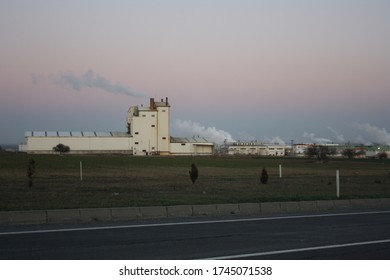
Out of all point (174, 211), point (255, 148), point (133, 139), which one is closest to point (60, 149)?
point (133, 139)

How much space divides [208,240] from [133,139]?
10568 cm

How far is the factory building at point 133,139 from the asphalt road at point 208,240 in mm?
99184

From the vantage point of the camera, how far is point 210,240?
40.7 ft

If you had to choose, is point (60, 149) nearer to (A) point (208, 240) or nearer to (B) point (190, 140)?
(B) point (190, 140)

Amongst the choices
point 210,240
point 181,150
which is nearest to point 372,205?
point 210,240

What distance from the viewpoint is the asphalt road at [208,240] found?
10.4 m

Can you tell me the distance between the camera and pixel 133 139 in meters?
117

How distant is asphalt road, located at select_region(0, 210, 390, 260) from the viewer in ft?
34.2

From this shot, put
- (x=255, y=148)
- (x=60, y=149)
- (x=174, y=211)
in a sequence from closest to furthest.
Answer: (x=174, y=211)
(x=60, y=149)
(x=255, y=148)

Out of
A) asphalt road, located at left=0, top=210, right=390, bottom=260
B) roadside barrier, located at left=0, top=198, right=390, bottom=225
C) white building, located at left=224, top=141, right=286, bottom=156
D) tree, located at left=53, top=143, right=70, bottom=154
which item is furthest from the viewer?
white building, located at left=224, top=141, right=286, bottom=156

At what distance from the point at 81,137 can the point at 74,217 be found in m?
107

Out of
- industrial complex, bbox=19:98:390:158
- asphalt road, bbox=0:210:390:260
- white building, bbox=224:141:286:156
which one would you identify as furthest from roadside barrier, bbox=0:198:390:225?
white building, bbox=224:141:286:156

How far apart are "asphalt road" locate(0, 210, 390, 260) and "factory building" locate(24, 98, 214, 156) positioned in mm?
99184

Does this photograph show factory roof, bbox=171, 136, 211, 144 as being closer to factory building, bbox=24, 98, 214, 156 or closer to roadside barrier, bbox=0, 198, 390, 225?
factory building, bbox=24, 98, 214, 156
